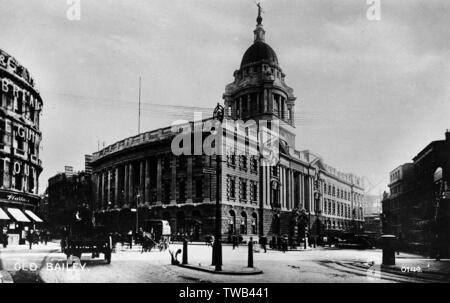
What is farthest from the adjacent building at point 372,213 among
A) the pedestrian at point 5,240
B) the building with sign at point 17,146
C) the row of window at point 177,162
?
the pedestrian at point 5,240

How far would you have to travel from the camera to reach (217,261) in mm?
13516

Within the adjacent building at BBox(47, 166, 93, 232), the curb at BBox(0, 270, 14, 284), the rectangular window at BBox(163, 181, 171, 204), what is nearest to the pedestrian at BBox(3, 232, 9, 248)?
the adjacent building at BBox(47, 166, 93, 232)

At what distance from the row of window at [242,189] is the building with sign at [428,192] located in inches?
731

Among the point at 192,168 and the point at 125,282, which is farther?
the point at 192,168

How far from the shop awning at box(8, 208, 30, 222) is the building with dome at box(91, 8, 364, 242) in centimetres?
585

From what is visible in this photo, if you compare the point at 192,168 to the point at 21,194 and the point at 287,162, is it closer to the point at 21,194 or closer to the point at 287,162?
the point at 287,162

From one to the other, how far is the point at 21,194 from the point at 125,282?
52.9ft

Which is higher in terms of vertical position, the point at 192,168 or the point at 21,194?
the point at 192,168

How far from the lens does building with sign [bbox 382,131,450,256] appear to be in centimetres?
1517

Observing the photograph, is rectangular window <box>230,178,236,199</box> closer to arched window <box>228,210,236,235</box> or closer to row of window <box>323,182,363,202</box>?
arched window <box>228,210,236,235</box>

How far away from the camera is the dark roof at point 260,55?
5562cm

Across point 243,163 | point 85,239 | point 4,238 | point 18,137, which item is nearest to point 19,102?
point 18,137
